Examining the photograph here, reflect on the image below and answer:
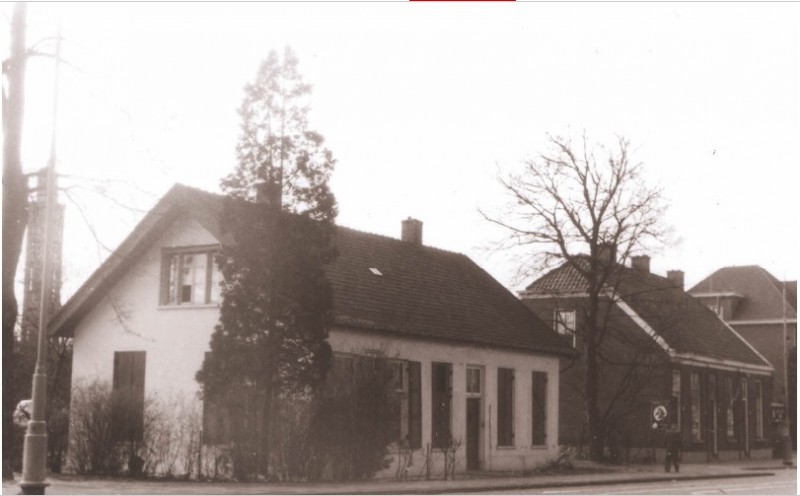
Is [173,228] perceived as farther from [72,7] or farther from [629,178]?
[629,178]

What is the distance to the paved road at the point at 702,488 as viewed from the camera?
21.5 meters

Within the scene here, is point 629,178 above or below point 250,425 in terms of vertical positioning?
above

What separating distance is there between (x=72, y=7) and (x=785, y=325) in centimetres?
2884

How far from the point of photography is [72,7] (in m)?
17.0

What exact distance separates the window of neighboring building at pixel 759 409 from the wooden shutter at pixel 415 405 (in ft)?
68.7

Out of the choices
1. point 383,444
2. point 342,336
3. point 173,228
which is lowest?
point 383,444

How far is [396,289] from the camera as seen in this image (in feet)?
92.2

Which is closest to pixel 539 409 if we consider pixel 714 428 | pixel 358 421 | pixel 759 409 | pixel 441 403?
pixel 441 403

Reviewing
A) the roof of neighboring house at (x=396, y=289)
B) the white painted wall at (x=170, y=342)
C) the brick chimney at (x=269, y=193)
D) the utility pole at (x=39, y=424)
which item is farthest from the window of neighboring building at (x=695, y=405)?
the utility pole at (x=39, y=424)

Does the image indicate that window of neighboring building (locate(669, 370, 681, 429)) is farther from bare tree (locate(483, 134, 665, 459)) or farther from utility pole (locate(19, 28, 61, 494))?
utility pole (locate(19, 28, 61, 494))

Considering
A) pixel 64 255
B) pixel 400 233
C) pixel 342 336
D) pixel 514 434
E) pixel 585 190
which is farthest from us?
→ pixel 400 233

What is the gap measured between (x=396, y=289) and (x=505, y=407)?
14.7ft

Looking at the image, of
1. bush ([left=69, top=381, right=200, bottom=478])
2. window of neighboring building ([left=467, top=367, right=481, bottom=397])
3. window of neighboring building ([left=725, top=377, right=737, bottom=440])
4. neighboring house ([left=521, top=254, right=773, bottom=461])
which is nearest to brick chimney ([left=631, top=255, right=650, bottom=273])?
neighboring house ([left=521, top=254, right=773, bottom=461])

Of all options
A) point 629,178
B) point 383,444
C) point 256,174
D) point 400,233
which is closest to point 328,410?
point 383,444
